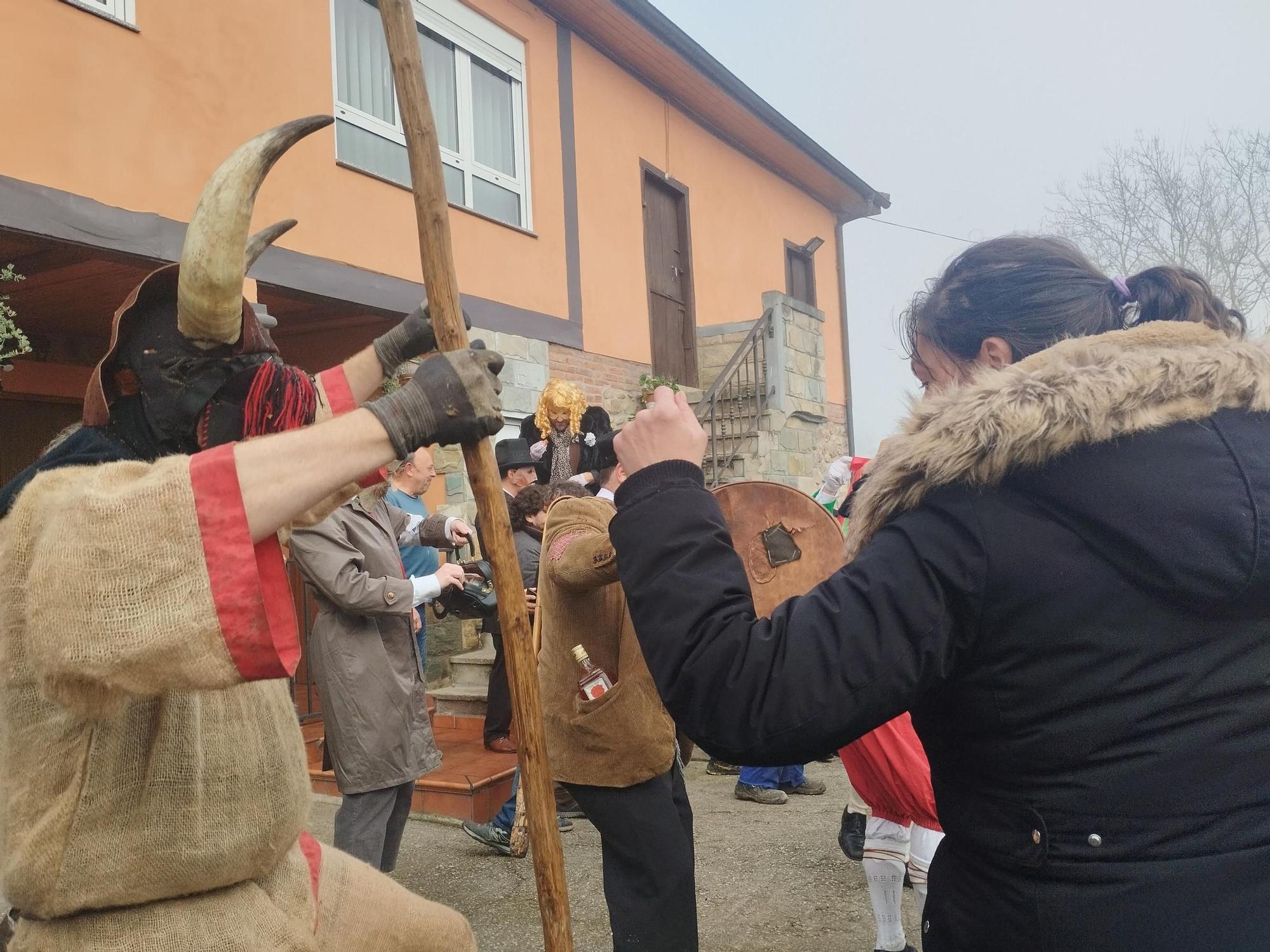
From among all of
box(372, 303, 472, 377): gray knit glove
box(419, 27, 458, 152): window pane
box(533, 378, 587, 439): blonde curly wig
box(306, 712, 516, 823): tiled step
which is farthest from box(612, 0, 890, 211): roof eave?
box(372, 303, 472, 377): gray knit glove

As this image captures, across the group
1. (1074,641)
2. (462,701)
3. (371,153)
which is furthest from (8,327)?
(1074,641)

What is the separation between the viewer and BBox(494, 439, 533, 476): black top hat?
6090mm

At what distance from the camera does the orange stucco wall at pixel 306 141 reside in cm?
543

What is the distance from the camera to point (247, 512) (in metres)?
1.33

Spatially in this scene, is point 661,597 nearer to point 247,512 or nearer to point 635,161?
point 247,512

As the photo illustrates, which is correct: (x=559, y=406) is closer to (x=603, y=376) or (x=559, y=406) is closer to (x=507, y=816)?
(x=507, y=816)

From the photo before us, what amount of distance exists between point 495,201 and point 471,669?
4315 millimetres

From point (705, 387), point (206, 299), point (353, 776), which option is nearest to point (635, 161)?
point (705, 387)

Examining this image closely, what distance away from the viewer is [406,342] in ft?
7.83

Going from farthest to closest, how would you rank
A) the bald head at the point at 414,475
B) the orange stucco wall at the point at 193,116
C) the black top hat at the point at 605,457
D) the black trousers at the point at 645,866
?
1. the bald head at the point at 414,475
2. the orange stucco wall at the point at 193,116
3. the black top hat at the point at 605,457
4. the black trousers at the point at 645,866

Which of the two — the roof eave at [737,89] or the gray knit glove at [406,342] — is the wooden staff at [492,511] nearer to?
the gray knit glove at [406,342]

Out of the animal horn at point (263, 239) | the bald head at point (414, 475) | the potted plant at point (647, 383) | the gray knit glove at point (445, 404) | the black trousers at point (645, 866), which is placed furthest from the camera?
the potted plant at point (647, 383)

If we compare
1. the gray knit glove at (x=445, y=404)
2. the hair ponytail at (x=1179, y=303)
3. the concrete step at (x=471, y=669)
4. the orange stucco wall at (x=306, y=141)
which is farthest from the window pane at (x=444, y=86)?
the hair ponytail at (x=1179, y=303)

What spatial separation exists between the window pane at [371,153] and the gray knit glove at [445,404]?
238 inches
